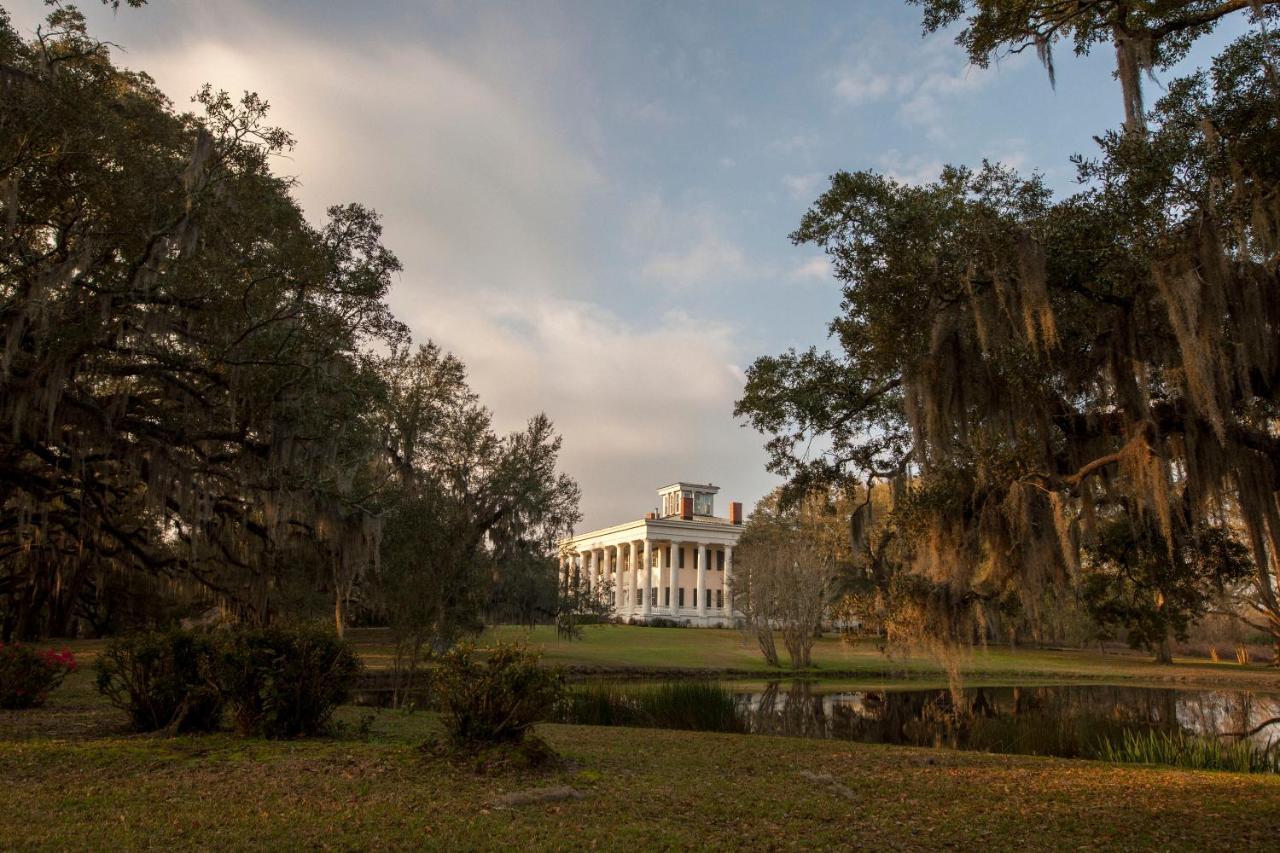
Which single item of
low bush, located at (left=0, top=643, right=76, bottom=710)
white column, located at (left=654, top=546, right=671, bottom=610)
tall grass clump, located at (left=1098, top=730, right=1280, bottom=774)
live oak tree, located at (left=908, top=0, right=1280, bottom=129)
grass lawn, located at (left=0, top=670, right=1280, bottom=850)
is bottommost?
tall grass clump, located at (left=1098, top=730, right=1280, bottom=774)

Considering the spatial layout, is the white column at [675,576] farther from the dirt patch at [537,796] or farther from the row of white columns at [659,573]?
the dirt patch at [537,796]

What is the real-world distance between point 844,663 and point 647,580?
131ft

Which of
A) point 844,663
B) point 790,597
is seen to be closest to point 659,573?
point 844,663

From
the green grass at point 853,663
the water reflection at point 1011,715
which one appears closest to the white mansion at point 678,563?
the green grass at point 853,663

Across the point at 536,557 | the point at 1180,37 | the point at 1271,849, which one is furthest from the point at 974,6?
the point at 536,557

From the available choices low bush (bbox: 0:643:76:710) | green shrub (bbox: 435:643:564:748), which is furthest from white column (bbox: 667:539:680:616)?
green shrub (bbox: 435:643:564:748)

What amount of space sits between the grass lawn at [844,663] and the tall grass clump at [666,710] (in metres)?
11.0

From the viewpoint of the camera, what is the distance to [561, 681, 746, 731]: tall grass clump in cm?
1441

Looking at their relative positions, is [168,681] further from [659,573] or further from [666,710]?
[659,573]

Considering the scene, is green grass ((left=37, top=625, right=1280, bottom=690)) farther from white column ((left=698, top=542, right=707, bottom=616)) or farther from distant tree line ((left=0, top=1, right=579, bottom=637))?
white column ((left=698, top=542, right=707, bottom=616))

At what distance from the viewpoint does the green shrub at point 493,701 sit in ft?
26.2

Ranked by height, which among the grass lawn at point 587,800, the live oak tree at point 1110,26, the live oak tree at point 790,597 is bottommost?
the grass lawn at point 587,800

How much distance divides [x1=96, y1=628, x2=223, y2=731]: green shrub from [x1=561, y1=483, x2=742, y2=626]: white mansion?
204 feet

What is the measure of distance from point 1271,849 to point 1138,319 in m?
5.79
